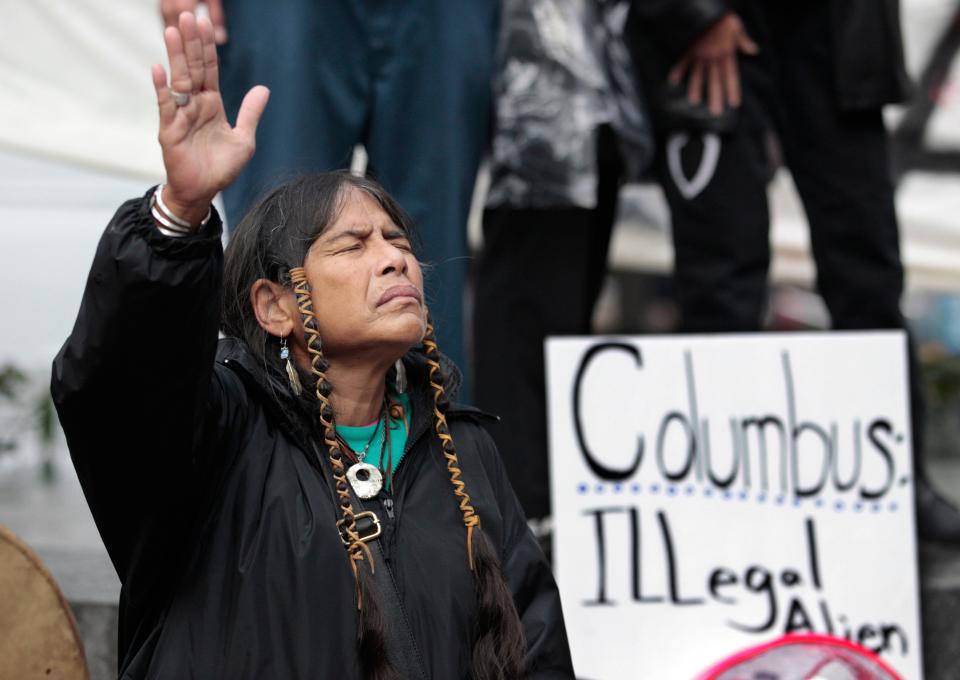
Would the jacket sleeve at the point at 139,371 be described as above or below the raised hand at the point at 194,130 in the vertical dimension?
below

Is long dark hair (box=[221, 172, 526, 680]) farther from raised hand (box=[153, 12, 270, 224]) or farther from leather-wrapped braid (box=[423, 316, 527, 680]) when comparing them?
raised hand (box=[153, 12, 270, 224])

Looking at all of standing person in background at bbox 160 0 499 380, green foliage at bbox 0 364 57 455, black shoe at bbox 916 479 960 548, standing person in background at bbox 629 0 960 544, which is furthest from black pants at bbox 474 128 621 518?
green foliage at bbox 0 364 57 455

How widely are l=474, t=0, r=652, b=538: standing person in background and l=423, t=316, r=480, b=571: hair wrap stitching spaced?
3.12ft

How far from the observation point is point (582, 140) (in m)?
2.59

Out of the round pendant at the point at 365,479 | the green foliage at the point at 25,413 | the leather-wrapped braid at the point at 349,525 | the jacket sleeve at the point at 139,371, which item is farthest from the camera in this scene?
the green foliage at the point at 25,413

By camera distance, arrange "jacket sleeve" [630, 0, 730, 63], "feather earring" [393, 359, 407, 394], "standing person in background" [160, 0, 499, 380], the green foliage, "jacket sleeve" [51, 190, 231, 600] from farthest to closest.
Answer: the green foliage, "jacket sleeve" [630, 0, 730, 63], "standing person in background" [160, 0, 499, 380], "feather earring" [393, 359, 407, 394], "jacket sleeve" [51, 190, 231, 600]

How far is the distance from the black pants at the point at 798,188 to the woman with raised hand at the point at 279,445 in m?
1.07

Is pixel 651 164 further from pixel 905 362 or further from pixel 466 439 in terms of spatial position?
pixel 466 439

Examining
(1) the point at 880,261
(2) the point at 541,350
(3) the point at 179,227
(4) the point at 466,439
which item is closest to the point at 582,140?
(2) the point at 541,350

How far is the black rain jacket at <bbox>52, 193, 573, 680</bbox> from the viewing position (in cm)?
130

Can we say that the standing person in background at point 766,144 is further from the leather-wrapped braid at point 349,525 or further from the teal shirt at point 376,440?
the leather-wrapped braid at point 349,525

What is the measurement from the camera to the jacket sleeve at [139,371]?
128cm

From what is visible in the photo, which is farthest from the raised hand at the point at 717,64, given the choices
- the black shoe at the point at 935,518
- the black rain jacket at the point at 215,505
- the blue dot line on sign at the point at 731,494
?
the black rain jacket at the point at 215,505

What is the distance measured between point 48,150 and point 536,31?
1460 millimetres
